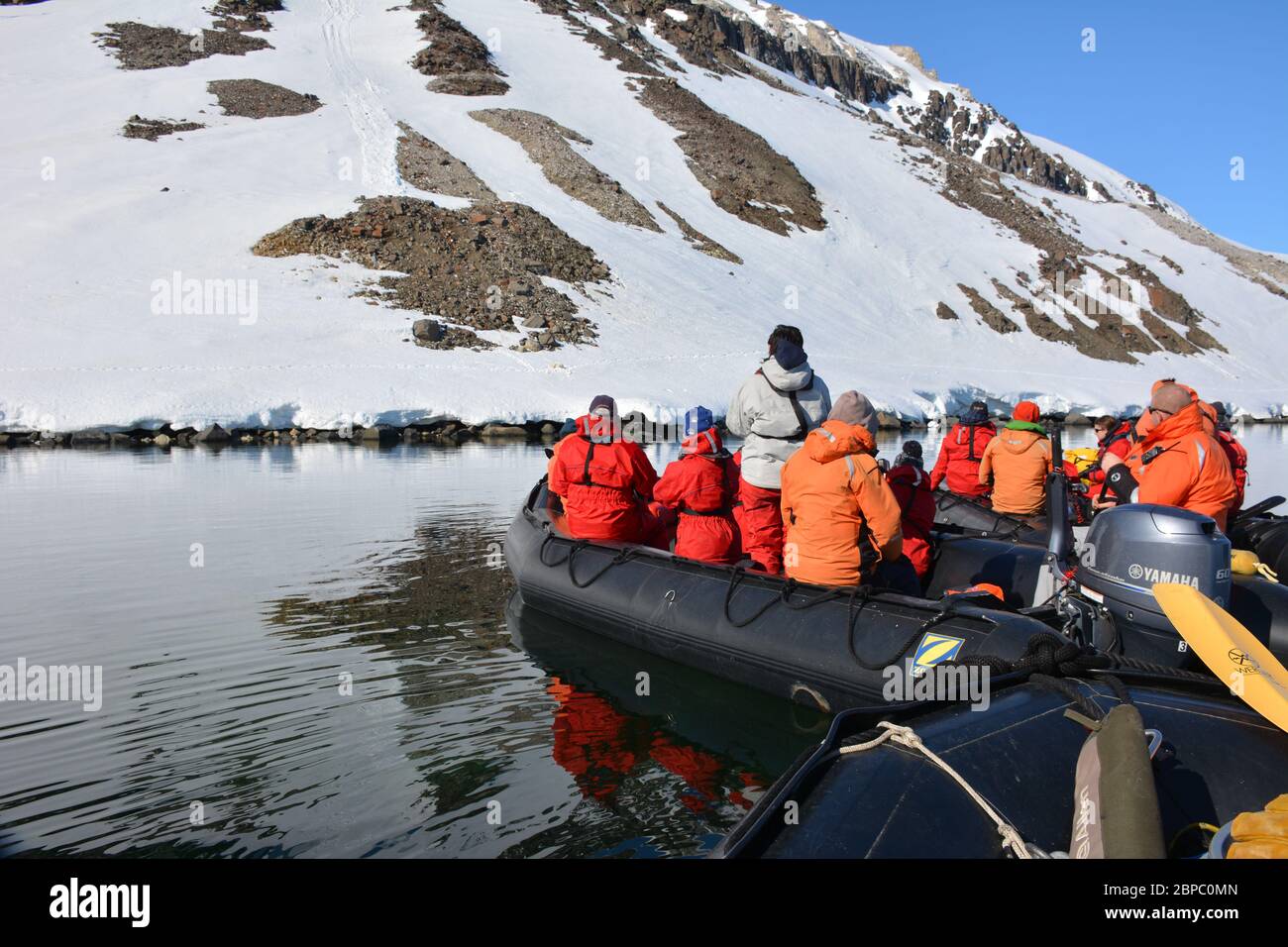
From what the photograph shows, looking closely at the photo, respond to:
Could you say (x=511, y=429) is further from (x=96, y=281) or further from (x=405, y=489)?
(x=96, y=281)

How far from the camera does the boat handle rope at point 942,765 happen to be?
8.50 ft

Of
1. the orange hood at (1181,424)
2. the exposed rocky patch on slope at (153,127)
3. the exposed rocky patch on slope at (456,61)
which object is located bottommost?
the orange hood at (1181,424)

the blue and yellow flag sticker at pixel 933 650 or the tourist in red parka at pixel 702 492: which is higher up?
the tourist in red parka at pixel 702 492

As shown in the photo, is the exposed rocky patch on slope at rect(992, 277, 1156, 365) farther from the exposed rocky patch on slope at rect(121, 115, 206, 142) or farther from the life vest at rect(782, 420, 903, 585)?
the life vest at rect(782, 420, 903, 585)

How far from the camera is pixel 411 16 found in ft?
206

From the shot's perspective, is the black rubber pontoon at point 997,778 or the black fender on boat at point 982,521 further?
the black fender on boat at point 982,521

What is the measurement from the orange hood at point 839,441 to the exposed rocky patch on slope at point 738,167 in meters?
45.4

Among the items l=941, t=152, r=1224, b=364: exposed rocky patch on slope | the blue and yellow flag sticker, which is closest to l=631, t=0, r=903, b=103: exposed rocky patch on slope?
l=941, t=152, r=1224, b=364: exposed rocky patch on slope

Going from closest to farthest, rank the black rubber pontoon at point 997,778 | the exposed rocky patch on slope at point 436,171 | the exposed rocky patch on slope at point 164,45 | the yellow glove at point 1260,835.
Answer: the yellow glove at point 1260,835, the black rubber pontoon at point 997,778, the exposed rocky patch on slope at point 436,171, the exposed rocky patch on slope at point 164,45

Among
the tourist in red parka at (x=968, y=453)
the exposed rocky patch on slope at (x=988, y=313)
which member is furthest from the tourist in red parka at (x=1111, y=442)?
the exposed rocky patch on slope at (x=988, y=313)

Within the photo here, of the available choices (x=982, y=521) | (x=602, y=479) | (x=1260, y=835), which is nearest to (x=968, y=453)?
(x=982, y=521)

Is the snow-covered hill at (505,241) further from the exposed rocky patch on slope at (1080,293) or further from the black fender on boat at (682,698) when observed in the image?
the black fender on boat at (682,698)

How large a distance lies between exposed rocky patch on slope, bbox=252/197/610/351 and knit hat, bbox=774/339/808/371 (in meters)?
25.3
